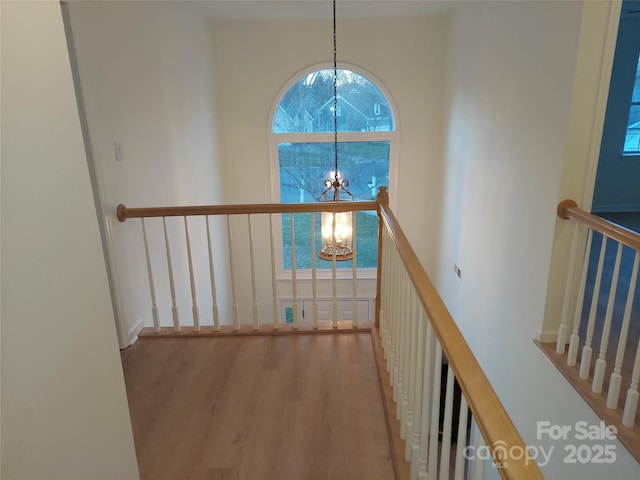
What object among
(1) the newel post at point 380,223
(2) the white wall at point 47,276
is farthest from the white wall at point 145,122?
(1) the newel post at point 380,223

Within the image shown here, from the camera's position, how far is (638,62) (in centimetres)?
522

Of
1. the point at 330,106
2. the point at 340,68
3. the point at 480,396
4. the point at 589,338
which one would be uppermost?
the point at 340,68

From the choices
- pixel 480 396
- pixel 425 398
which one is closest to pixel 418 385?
pixel 425 398

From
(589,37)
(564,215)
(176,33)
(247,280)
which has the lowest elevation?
(247,280)

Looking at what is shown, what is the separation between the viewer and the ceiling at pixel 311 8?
4.24m

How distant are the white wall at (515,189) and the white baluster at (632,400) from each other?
0.15m

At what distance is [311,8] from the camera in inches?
176

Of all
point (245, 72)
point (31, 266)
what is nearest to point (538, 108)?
point (31, 266)

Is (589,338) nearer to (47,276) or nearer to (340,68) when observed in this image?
(47,276)

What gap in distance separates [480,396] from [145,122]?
9.57ft

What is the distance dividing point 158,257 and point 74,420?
2209 millimetres

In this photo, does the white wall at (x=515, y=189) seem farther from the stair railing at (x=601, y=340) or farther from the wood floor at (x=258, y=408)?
the wood floor at (x=258, y=408)

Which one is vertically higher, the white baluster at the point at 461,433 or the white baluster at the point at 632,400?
the white baluster at the point at 461,433

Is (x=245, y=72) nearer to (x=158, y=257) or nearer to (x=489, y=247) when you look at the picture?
(x=158, y=257)
